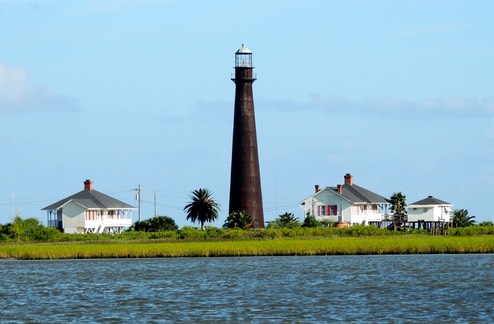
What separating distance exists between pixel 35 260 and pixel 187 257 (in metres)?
11.3

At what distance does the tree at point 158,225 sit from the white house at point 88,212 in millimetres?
5856

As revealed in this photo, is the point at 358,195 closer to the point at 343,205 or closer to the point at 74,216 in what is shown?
the point at 343,205

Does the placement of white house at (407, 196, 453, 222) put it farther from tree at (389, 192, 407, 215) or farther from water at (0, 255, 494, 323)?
water at (0, 255, 494, 323)

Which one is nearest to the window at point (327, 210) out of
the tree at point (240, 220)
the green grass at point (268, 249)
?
the tree at point (240, 220)

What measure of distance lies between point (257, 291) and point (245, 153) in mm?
49594

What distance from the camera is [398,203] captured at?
119m

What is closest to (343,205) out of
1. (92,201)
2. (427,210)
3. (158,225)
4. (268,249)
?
(427,210)

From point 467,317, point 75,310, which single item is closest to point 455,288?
point 467,317

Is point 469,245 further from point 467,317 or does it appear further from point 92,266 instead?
point 467,317

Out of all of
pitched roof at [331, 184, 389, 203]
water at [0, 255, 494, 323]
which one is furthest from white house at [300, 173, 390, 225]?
water at [0, 255, 494, 323]

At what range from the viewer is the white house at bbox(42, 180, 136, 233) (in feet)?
382

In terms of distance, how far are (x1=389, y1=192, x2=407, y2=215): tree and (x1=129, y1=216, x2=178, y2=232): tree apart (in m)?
23.2

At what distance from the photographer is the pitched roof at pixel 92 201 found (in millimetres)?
117125

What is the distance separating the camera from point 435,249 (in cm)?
7612
